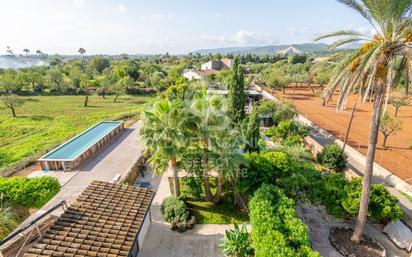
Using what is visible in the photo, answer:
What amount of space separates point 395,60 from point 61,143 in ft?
90.7

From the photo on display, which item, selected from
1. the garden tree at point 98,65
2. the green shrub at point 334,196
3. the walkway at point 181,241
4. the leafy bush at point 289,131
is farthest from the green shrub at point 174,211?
the garden tree at point 98,65

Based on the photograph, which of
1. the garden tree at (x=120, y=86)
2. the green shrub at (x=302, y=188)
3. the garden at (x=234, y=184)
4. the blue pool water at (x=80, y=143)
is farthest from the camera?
the garden tree at (x=120, y=86)

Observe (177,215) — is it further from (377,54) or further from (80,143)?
(80,143)

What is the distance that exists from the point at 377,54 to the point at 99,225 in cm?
1324

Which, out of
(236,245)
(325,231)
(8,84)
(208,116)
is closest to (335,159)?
(325,231)

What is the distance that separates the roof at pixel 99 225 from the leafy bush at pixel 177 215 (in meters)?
1.78

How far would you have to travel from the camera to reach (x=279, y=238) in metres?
9.66

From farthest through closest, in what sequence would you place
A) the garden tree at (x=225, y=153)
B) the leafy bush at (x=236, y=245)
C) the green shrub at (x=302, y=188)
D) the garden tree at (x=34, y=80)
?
the garden tree at (x=34, y=80), the green shrub at (x=302, y=188), the garden tree at (x=225, y=153), the leafy bush at (x=236, y=245)

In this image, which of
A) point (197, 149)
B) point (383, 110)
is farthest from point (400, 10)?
point (197, 149)

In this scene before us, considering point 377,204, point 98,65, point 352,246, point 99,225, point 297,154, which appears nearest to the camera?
point 99,225

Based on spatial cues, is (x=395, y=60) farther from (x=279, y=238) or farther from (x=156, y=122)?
(x=156, y=122)

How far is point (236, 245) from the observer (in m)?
11.7

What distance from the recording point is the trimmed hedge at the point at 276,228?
9312mm

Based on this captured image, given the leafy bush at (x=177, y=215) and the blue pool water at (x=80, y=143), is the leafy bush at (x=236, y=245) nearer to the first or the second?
the leafy bush at (x=177, y=215)
